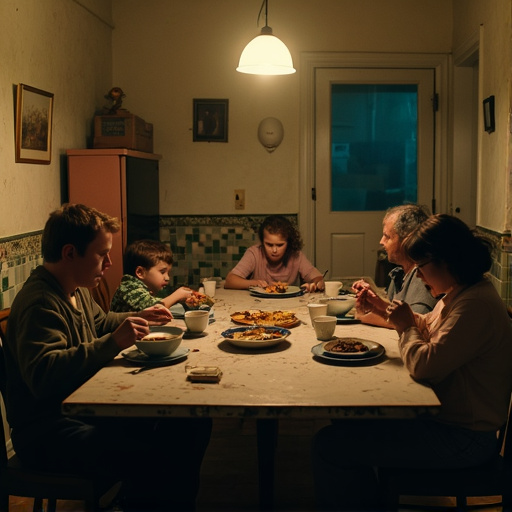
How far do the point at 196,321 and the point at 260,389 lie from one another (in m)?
0.65

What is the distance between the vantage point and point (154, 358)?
1.98 m

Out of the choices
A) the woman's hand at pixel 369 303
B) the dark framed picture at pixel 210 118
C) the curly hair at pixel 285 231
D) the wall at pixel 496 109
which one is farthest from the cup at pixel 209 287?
the dark framed picture at pixel 210 118

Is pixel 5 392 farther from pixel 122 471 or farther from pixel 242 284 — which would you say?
pixel 242 284

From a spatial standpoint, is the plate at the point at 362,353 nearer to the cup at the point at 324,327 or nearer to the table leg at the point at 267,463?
the cup at the point at 324,327

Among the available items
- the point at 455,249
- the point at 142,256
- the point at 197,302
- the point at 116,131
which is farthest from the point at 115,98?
the point at 455,249

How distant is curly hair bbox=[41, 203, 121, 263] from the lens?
6.49 ft

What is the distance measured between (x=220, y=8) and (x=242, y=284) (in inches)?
98.9

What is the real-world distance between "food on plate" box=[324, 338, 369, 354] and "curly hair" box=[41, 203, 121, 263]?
0.78 meters

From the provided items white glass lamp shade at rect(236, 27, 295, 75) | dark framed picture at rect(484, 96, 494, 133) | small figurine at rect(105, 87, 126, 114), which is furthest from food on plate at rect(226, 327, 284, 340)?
small figurine at rect(105, 87, 126, 114)

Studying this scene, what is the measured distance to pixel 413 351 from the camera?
1.83m

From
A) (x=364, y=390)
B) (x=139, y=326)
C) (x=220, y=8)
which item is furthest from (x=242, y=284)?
(x=220, y=8)

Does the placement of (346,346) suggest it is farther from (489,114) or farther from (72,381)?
(489,114)

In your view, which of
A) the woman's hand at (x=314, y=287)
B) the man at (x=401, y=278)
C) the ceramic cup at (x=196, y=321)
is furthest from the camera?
the woman's hand at (x=314, y=287)

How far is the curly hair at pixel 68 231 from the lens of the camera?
198 cm
